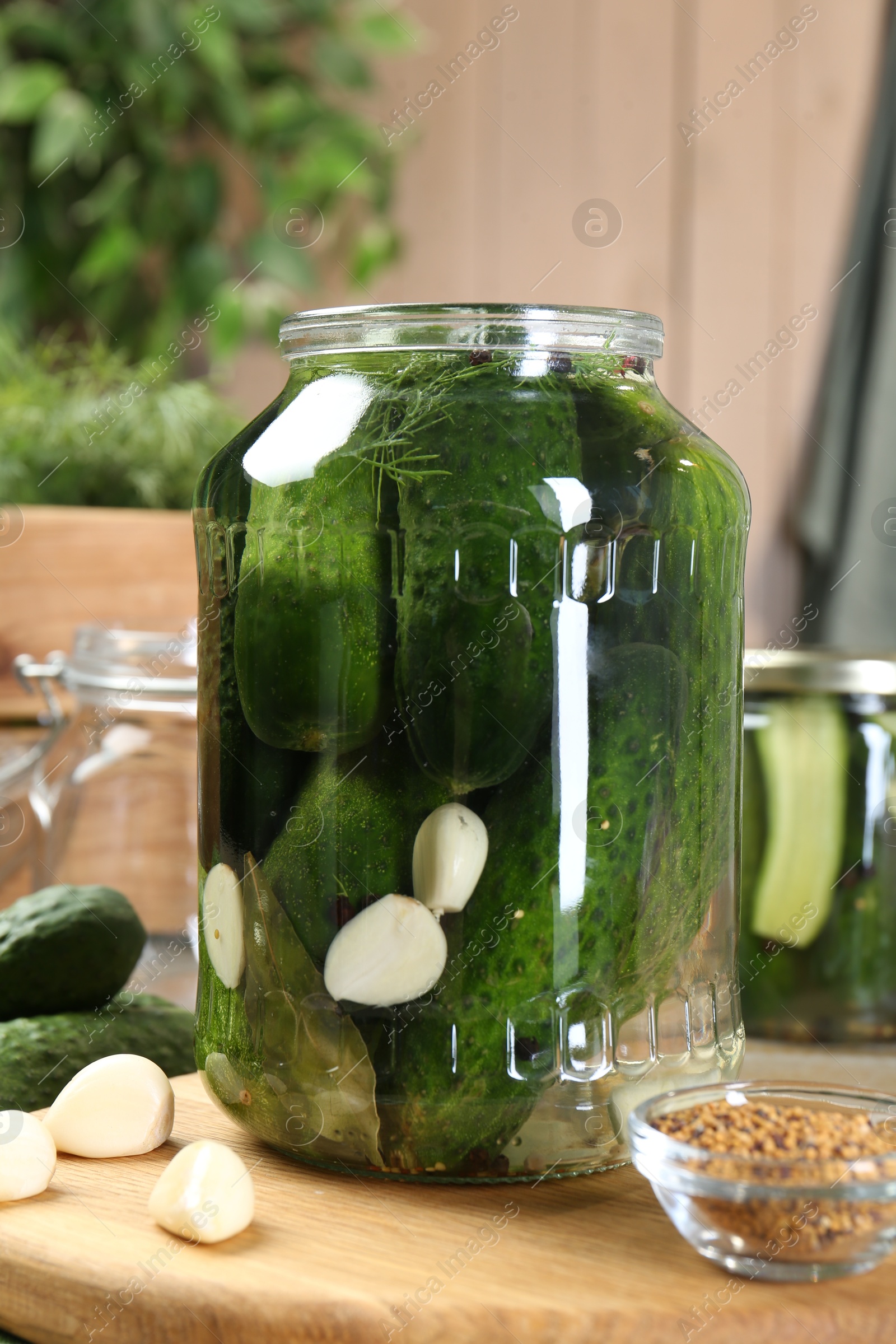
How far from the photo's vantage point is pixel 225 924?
53 centimetres

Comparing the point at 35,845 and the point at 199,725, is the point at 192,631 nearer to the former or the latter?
the point at 35,845

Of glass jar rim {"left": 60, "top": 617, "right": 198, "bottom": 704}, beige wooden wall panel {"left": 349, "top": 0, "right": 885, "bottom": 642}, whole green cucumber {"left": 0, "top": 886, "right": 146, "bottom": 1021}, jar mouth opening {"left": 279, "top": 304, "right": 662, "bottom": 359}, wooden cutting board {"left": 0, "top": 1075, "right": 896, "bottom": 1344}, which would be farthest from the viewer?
beige wooden wall panel {"left": 349, "top": 0, "right": 885, "bottom": 642}

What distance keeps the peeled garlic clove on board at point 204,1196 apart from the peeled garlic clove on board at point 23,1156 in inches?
2.0

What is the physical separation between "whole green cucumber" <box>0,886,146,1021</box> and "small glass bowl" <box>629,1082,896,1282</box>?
0.31 metres

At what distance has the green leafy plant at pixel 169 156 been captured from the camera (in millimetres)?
1657

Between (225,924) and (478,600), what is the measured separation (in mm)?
167

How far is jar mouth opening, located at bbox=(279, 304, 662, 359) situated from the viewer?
19.8 inches

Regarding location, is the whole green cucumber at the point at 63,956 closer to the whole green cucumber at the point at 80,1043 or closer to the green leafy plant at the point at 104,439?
the whole green cucumber at the point at 80,1043

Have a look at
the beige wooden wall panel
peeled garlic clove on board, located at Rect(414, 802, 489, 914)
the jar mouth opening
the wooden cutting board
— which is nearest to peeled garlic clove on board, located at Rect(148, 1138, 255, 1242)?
the wooden cutting board

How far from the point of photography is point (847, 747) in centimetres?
71

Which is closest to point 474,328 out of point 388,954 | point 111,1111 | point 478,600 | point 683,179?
point 478,600

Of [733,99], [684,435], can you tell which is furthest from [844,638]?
[684,435]

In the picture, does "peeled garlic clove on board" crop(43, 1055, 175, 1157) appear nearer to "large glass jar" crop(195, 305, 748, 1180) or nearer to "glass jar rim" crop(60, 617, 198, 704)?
"large glass jar" crop(195, 305, 748, 1180)

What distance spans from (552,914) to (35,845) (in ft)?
1.79
